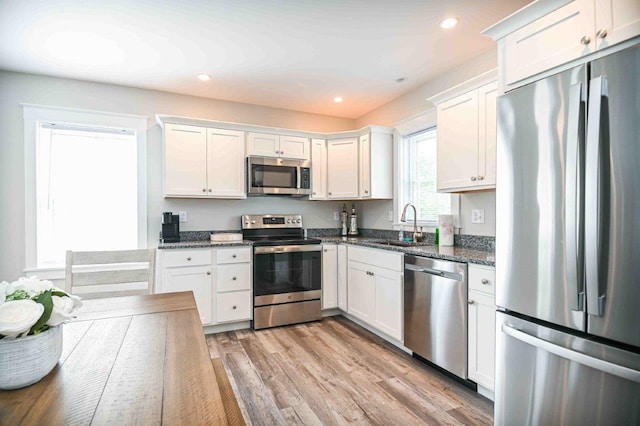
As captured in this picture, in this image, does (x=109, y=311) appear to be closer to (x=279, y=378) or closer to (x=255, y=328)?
(x=279, y=378)

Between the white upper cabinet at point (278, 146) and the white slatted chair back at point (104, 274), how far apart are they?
6.63 feet

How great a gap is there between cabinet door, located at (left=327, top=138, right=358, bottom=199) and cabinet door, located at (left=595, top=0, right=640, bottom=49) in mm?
2660

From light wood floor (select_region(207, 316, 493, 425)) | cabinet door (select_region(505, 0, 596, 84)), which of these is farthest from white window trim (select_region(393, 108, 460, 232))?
cabinet door (select_region(505, 0, 596, 84))

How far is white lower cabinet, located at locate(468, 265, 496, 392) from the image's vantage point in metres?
2.01

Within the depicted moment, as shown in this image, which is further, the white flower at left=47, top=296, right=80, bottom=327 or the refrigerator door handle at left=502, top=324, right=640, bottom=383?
the refrigerator door handle at left=502, top=324, right=640, bottom=383

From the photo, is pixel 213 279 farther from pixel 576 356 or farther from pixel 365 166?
pixel 576 356

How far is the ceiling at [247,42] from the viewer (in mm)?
2137

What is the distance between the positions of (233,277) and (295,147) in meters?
1.67

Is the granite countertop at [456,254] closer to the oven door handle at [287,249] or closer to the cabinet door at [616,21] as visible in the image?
the oven door handle at [287,249]

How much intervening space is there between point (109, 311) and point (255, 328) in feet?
6.80

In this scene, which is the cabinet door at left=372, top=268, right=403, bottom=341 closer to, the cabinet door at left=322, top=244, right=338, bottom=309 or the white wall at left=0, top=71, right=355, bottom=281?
the cabinet door at left=322, top=244, right=338, bottom=309

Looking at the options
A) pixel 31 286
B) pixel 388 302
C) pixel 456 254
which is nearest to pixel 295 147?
pixel 388 302

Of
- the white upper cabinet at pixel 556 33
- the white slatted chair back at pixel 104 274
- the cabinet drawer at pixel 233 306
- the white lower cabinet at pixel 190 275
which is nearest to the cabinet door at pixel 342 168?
the cabinet drawer at pixel 233 306

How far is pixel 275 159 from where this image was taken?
3.79 meters
